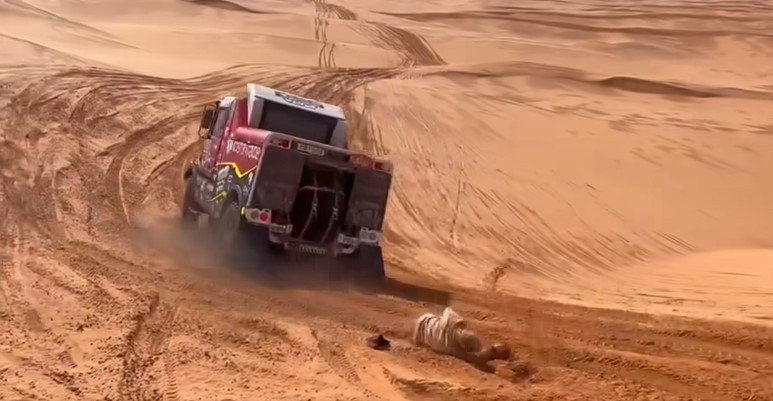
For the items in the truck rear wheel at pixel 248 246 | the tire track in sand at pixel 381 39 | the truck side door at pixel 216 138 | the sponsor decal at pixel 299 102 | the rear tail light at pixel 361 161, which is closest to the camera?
the truck rear wheel at pixel 248 246

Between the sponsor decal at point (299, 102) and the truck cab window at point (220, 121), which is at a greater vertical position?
the sponsor decal at point (299, 102)

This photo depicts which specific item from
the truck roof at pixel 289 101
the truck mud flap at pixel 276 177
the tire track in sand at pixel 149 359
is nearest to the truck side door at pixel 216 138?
the truck roof at pixel 289 101

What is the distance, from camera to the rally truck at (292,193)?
36.0 ft


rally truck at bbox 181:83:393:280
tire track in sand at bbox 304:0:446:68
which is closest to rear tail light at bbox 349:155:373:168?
rally truck at bbox 181:83:393:280

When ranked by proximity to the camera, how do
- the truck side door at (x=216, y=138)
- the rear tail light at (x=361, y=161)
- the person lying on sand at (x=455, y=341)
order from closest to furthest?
the person lying on sand at (x=455, y=341), the rear tail light at (x=361, y=161), the truck side door at (x=216, y=138)

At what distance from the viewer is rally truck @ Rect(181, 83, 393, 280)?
1098 cm

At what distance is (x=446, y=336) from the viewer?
27.1ft

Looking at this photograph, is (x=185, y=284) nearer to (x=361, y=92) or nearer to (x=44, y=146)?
(x=44, y=146)

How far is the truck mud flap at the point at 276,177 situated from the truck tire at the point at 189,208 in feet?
9.02

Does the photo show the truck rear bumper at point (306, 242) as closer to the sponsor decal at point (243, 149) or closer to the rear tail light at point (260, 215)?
the rear tail light at point (260, 215)

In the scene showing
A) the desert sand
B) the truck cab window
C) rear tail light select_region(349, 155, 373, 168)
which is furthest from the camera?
the truck cab window

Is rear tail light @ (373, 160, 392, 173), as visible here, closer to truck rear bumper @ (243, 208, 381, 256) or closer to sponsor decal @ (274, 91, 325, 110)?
truck rear bumper @ (243, 208, 381, 256)

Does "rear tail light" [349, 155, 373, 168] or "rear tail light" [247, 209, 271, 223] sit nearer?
"rear tail light" [247, 209, 271, 223]

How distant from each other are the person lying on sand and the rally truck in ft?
10.5
